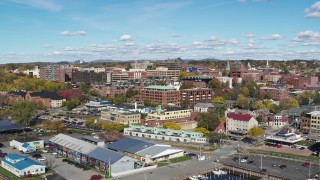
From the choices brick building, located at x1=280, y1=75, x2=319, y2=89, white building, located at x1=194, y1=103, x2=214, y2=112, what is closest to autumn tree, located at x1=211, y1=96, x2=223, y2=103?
white building, located at x1=194, y1=103, x2=214, y2=112

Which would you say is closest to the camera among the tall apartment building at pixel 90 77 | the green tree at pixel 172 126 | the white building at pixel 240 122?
the green tree at pixel 172 126

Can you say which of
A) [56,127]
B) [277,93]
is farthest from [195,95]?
[56,127]

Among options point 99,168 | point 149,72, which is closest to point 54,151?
point 99,168

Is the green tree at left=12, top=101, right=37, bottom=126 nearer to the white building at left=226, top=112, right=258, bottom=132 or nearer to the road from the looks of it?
the road

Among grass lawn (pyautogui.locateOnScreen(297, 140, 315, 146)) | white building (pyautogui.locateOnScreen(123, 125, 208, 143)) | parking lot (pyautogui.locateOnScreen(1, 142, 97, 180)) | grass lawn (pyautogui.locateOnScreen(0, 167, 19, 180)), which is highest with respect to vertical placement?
white building (pyautogui.locateOnScreen(123, 125, 208, 143))

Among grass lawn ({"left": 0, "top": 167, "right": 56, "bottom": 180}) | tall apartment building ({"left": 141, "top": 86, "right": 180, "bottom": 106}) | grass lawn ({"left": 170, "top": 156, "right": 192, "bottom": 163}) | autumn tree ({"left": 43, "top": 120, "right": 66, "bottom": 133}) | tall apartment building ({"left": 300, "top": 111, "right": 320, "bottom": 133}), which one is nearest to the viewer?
grass lawn ({"left": 0, "top": 167, "right": 56, "bottom": 180})

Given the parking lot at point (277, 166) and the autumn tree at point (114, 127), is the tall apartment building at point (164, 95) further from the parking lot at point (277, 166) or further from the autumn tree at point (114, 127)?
the parking lot at point (277, 166)

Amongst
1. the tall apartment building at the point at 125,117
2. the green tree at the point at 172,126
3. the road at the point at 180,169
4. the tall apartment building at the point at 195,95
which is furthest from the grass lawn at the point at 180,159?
the tall apartment building at the point at 195,95
